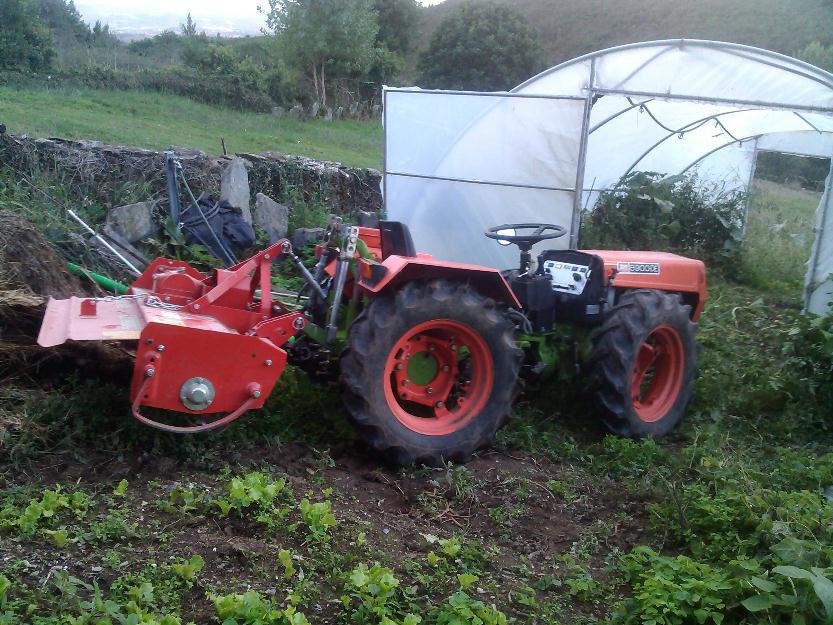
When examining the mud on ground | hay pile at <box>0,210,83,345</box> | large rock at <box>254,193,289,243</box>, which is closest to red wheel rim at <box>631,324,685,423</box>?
the mud on ground

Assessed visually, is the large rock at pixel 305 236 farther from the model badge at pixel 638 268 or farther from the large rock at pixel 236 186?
the model badge at pixel 638 268

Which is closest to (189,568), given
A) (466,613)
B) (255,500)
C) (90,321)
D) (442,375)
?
(255,500)

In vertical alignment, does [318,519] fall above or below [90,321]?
below

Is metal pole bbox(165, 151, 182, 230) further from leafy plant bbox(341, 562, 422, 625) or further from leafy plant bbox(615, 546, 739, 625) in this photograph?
leafy plant bbox(615, 546, 739, 625)

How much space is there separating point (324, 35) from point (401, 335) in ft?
76.5

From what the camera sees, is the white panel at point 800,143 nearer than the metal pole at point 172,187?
No

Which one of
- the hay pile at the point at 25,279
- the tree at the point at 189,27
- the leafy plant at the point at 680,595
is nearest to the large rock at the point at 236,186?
the hay pile at the point at 25,279

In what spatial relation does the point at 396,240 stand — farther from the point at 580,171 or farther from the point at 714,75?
the point at 714,75

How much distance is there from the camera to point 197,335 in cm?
382

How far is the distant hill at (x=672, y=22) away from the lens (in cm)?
4150

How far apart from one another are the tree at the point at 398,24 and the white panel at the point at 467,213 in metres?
25.1

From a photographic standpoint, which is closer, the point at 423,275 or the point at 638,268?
the point at 423,275

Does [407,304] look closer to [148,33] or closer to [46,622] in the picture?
[46,622]

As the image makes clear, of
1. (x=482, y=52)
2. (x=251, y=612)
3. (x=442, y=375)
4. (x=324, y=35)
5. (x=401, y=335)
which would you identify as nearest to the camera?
(x=251, y=612)
